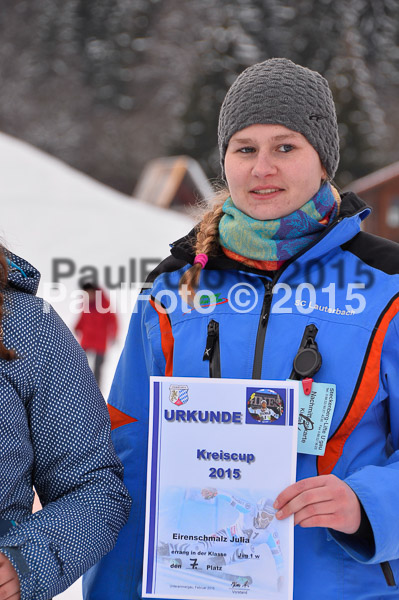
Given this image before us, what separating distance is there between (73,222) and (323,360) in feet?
39.1

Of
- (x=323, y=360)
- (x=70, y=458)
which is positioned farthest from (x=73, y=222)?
(x=70, y=458)

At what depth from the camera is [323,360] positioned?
4.05 ft

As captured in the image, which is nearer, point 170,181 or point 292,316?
point 292,316

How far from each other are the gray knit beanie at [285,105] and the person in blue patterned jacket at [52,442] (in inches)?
20.7

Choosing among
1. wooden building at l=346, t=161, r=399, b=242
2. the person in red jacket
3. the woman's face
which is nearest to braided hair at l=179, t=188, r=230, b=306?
the woman's face

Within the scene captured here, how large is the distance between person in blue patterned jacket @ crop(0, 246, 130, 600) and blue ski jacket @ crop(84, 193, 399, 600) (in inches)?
10.5

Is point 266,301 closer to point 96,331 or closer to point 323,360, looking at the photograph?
point 323,360

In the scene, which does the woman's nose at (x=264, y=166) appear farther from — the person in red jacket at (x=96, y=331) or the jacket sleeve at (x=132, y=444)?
the person in red jacket at (x=96, y=331)

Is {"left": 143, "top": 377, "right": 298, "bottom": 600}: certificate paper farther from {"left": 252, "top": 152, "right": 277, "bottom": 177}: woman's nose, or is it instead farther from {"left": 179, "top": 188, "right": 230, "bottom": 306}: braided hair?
{"left": 252, "top": 152, "right": 277, "bottom": 177}: woman's nose

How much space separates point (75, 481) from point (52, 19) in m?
11.3

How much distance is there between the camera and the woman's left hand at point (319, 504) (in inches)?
41.1

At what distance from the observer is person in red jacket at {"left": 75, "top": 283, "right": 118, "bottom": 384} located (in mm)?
6082

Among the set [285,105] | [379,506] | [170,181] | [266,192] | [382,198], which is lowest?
[379,506]


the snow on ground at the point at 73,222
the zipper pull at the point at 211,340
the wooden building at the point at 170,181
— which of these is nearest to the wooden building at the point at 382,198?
the wooden building at the point at 170,181
